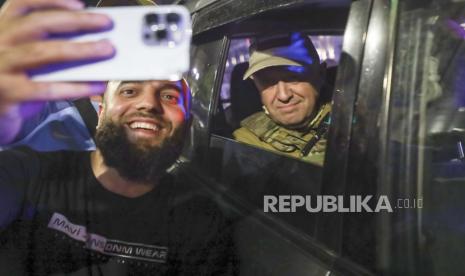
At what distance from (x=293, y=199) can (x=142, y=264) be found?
461 millimetres

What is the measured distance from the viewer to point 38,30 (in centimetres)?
104

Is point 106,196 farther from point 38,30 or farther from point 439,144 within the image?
point 439,144

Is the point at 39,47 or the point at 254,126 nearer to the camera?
the point at 39,47

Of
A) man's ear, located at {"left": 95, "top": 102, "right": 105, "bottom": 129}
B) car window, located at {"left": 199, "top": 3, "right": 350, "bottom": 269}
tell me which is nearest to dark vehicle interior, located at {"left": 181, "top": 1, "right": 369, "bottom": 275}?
car window, located at {"left": 199, "top": 3, "right": 350, "bottom": 269}

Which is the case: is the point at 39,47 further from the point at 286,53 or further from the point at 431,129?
the point at 431,129

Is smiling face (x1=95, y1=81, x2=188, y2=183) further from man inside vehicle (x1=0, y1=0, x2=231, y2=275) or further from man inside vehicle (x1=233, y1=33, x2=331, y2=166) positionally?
man inside vehicle (x1=233, y1=33, x2=331, y2=166)

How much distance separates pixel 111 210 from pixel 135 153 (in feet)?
0.60

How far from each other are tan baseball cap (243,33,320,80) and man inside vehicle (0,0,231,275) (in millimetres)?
223

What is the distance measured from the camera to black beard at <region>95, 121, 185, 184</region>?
1.13 meters

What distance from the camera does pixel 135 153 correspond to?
1.14 metres

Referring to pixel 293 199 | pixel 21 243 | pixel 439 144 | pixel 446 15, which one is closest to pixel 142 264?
pixel 21 243

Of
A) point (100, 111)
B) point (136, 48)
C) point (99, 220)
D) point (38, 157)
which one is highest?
point (136, 48)

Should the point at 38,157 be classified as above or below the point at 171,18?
below

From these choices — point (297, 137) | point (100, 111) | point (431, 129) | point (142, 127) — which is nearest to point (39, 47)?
point (100, 111)
